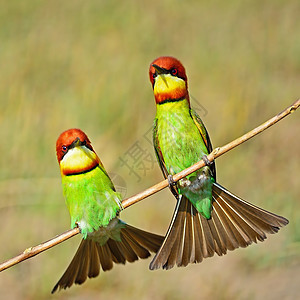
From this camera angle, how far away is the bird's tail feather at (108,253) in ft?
8.90

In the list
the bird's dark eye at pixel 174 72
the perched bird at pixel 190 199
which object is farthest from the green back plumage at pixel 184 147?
Answer: the bird's dark eye at pixel 174 72

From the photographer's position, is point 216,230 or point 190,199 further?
point 190,199

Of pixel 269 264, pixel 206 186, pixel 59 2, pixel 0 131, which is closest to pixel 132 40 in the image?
pixel 59 2

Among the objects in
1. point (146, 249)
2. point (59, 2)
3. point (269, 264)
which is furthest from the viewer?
point (59, 2)

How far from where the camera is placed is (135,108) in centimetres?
445

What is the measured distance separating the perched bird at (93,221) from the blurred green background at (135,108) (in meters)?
1.27

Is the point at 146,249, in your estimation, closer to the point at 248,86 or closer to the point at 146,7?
the point at 248,86

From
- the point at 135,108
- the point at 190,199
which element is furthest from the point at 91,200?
the point at 135,108

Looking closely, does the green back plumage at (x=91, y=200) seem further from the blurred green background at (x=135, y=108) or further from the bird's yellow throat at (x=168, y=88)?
the blurred green background at (x=135, y=108)

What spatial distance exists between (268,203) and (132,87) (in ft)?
3.97

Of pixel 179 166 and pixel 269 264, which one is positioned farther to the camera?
pixel 269 264

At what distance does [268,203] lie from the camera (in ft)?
14.0

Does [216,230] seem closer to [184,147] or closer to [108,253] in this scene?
[184,147]

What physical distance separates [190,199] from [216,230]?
199mm
